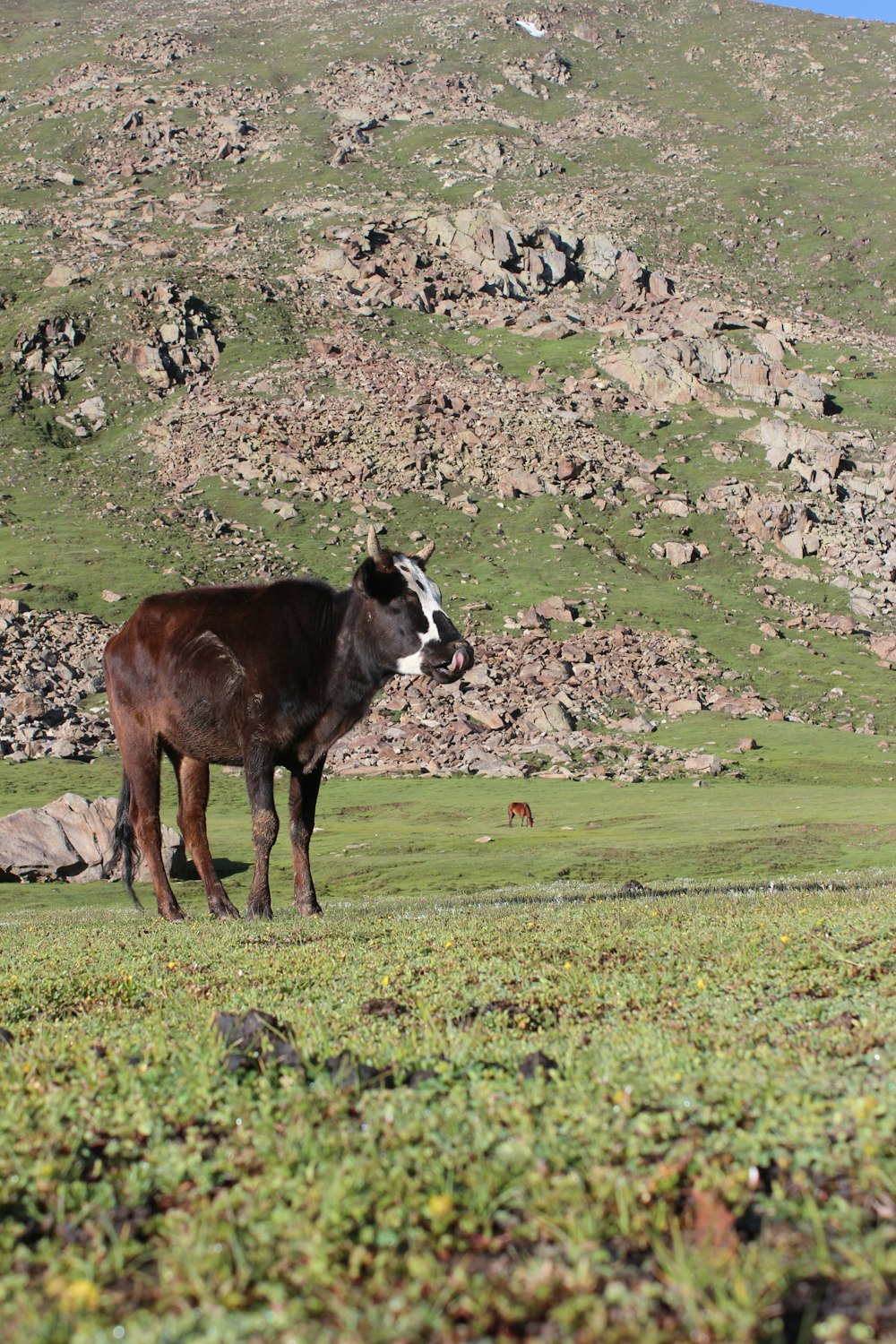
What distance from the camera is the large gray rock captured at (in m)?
30.0

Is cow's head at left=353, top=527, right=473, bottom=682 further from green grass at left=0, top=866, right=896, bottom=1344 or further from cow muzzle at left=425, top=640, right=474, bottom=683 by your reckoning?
green grass at left=0, top=866, right=896, bottom=1344

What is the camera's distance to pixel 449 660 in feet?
45.1

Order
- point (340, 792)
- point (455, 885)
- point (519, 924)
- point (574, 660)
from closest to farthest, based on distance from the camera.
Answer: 1. point (519, 924)
2. point (455, 885)
3. point (340, 792)
4. point (574, 660)

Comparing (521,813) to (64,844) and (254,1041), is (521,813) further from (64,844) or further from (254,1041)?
(254,1041)

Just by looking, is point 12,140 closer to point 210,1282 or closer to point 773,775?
point 773,775

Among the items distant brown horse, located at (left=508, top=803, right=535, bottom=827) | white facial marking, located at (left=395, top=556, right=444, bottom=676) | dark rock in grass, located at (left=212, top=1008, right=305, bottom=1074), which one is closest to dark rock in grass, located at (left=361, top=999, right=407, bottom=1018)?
dark rock in grass, located at (left=212, top=1008, right=305, bottom=1074)

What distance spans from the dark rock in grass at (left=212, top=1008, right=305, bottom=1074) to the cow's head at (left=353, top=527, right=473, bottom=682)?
813 cm

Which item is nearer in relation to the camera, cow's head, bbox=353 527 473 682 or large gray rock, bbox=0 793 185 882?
cow's head, bbox=353 527 473 682

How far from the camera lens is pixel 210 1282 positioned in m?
3.17

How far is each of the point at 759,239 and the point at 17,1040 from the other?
158 metres

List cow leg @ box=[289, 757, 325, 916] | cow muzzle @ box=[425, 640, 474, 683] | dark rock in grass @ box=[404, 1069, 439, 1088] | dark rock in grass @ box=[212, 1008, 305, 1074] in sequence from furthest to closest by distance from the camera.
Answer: cow leg @ box=[289, 757, 325, 916], cow muzzle @ box=[425, 640, 474, 683], dark rock in grass @ box=[212, 1008, 305, 1074], dark rock in grass @ box=[404, 1069, 439, 1088]

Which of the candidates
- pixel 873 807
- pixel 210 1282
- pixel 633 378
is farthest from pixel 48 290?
pixel 210 1282

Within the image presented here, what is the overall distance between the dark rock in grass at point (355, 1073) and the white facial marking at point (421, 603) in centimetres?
889

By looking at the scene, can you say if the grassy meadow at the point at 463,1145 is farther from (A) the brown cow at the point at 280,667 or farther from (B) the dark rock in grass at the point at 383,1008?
(A) the brown cow at the point at 280,667
